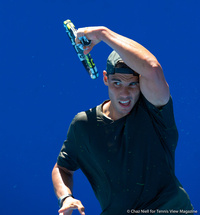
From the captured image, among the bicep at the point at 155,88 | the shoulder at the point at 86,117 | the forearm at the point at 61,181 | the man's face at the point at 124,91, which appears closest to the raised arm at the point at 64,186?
the forearm at the point at 61,181

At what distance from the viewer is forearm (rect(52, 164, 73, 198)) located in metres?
2.01

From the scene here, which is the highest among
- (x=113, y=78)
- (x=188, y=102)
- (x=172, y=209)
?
(x=188, y=102)

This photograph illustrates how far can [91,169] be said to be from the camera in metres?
2.04

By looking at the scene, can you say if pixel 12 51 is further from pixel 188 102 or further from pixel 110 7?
pixel 188 102

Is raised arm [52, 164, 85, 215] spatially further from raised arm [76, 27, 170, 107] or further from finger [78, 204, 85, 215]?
raised arm [76, 27, 170, 107]


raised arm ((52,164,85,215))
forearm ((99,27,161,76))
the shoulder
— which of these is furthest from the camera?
the shoulder

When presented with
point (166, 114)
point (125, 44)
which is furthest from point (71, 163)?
point (125, 44)

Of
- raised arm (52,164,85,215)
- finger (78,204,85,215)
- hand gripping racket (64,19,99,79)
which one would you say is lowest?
finger (78,204,85,215)

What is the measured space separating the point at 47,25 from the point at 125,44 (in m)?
1.53

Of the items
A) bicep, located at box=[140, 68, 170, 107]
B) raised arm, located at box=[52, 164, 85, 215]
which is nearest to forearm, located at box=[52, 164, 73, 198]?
raised arm, located at box=[52, 164, 85, 215]

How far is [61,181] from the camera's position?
6.71 ft

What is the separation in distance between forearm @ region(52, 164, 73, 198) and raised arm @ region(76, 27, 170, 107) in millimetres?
528

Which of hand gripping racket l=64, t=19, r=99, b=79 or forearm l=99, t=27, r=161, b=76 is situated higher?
hand gripping racket l=64, t=19, r=99, b=79

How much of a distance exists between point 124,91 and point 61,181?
1.57 ft
